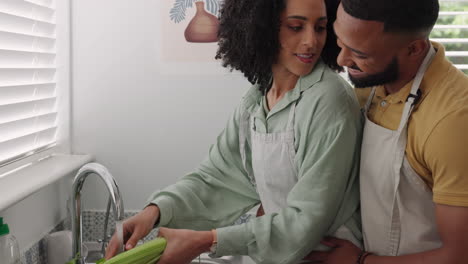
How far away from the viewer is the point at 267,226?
1306 millimetres

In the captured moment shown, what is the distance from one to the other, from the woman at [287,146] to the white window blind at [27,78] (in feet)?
2.00

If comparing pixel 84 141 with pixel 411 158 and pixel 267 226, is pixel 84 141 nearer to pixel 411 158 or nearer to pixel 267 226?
pixel 267 226

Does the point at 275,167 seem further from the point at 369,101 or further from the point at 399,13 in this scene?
the point at 399,13

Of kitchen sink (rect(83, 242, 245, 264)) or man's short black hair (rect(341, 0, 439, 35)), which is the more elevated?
man's short black hair (rect(341, 0, 439, 35))

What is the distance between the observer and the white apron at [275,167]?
1343 millimetres

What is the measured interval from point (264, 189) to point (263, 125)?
6.3 inches

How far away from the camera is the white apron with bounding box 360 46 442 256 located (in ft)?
3.96

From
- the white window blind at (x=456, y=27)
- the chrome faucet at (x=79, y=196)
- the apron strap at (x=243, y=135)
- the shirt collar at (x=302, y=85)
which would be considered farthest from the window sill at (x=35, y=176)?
the white window blind at (x=456, y=27)

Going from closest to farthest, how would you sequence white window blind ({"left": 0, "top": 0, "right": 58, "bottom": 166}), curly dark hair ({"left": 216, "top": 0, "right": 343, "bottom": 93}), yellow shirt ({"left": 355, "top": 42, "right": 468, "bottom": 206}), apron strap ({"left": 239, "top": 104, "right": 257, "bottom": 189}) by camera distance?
yellow shirt ({"left": 355, "top": 42, "right": 468, "bottom": 206}), curly dark hair ({"left": 216, "top": 0, "right": 343, "bottom": 93}), apron strap ({"left": 239, "top": 104, "right": 257, "bottom": 189}), white window blind ({"left": 0, "top": 0, "right": 58, "bottom": 166})

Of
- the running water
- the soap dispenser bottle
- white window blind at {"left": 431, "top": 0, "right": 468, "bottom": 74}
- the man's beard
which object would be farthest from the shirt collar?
white window blind at {"left": 431, "top": 0, "right": 468, "bottom": 74}

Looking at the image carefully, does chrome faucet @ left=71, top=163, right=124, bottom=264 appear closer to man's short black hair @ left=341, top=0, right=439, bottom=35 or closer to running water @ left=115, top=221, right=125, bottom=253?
running water @ left=115, top=221, right=125, bottom=253

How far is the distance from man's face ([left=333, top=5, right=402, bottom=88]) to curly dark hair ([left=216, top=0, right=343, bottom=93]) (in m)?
0.15

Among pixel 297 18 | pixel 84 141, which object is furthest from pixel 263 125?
pixel 84 141

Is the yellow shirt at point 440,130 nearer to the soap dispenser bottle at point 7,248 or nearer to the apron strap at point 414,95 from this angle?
the apron strap at point 414,95
